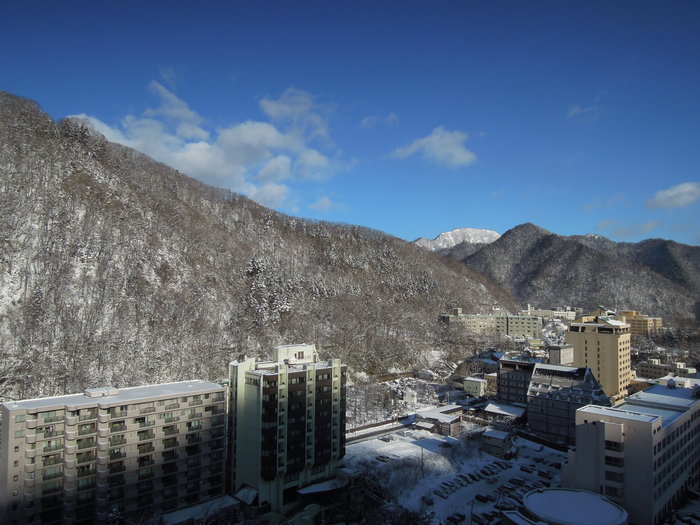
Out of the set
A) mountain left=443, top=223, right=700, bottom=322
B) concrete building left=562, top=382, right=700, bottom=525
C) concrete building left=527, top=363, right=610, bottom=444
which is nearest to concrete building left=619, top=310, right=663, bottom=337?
mountain left=443, top=223, right=700, bottom=322

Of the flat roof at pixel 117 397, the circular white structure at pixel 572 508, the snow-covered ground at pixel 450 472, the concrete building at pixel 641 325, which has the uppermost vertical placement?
the flat roof at pixel 117 397

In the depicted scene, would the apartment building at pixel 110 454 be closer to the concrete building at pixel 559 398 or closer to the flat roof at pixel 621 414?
the flat roof at pixel 621 414

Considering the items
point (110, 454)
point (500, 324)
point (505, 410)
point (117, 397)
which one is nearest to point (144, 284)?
point (117, 397)

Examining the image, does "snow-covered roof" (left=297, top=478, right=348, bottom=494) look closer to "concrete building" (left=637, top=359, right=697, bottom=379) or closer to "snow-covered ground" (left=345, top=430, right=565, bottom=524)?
"snow-covered ground" (left=345, top=430, right=565, bottom=524)

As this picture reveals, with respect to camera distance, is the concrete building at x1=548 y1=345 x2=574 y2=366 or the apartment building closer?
the apartment building

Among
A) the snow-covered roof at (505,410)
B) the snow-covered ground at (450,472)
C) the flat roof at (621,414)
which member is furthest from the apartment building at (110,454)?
the snow-covered roof at (505,410)

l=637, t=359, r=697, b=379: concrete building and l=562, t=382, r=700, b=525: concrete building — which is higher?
l=562, t=382, r=700, b=525: concrete building
